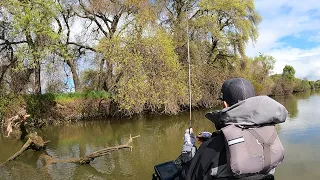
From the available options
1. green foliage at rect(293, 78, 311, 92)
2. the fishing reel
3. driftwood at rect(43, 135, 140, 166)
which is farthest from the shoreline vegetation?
green foliage at rect(293, 78, 311, 92)

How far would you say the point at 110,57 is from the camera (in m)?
17.2

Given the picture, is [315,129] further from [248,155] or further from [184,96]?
[248,155]

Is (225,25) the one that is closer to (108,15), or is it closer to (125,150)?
(108,15)

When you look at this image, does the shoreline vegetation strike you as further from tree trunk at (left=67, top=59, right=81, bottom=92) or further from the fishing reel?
the fishing reel

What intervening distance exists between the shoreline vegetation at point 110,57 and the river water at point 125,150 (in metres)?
1.84

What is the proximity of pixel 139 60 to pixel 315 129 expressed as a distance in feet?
30.3

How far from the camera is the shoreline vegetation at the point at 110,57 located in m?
16.4

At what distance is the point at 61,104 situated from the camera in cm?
1819

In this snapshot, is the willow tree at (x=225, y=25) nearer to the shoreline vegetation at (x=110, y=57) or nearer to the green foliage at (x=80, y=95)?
the shoreline vegetation at (x=110, y=57)

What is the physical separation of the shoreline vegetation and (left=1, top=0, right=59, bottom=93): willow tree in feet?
0.16

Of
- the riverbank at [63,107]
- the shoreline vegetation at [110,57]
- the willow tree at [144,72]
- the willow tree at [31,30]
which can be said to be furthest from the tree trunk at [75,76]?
the willow tree at [144,72]

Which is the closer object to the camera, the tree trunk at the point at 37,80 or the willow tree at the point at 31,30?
the willow tree at the point at 31,30

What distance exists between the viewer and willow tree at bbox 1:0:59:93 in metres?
15.4

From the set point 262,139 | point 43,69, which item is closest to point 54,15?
point 43,69
